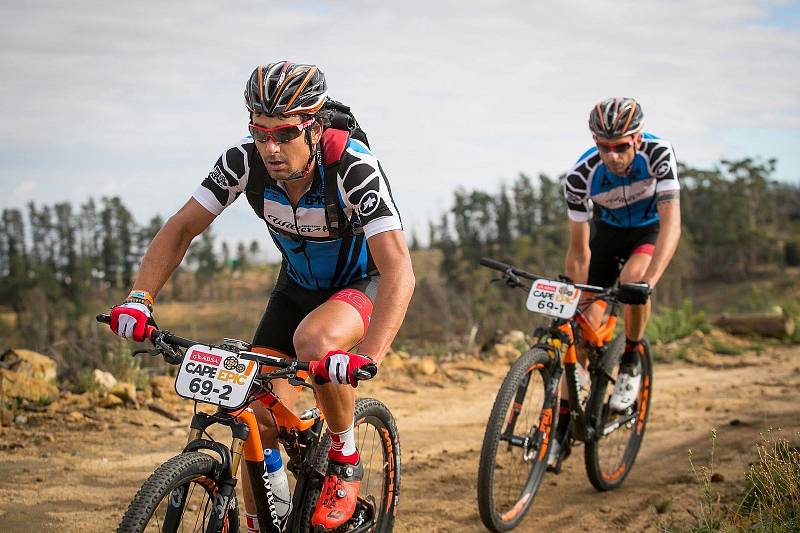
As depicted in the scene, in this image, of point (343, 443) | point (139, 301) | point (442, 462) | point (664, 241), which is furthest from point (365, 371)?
point (442, 462)

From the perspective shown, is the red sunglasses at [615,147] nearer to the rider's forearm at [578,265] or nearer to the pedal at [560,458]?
the rider's forearm at [578,265]

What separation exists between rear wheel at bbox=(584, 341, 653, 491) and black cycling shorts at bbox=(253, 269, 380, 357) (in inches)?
97.8

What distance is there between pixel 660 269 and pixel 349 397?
294 centimetres

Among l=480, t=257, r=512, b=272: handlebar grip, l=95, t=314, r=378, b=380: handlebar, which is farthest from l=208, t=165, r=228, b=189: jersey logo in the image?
l=480, t=257, r=512, b=272: handlebar grip

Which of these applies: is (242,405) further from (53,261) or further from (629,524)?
(53,261)

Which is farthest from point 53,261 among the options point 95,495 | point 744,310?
point 95,495

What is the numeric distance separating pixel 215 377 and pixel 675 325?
1093cm

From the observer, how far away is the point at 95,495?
540 centimetres

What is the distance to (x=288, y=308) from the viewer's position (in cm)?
426

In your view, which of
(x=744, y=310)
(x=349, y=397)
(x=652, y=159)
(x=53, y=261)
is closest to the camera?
(x=349, y=397)

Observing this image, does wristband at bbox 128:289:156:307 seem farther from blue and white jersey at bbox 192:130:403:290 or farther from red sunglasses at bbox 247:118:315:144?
red sunglasses at bbox 247:118:315:144

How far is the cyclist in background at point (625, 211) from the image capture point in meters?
5.94

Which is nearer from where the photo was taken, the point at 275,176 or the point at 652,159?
the point at 275,176

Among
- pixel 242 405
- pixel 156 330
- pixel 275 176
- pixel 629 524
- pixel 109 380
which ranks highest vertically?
pixel 275 176
